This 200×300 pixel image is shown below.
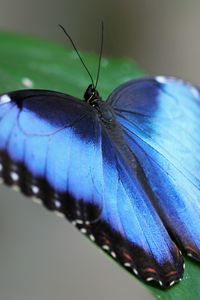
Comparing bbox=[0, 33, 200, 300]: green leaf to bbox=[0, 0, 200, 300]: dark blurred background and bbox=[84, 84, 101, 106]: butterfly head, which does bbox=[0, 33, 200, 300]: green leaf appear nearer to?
bbox=[84, 84, 101, 106]: butterfly head

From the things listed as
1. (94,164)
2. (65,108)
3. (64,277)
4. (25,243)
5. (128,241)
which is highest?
(65,108)

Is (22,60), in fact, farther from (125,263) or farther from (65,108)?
(125,263)

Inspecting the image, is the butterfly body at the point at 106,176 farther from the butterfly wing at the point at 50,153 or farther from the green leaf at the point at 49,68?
the green leaf at the point at 49,68

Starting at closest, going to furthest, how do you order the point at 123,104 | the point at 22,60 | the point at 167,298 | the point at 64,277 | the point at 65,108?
the point at 167,298
the point at 65,108
the point at 123,104
the point at 22,60
the point at 64,277

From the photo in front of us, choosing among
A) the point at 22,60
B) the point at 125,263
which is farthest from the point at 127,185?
the point at 22,60

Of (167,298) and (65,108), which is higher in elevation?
(65,108)

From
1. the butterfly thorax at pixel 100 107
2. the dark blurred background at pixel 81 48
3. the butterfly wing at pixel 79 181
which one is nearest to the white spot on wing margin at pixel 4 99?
the butterfly wing at pixel 79 181

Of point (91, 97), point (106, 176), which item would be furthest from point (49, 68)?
point (106, 176)

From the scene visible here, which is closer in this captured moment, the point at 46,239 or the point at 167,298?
the point at 167,298

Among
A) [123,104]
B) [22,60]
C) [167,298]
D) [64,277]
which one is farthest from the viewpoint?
[64,277]
